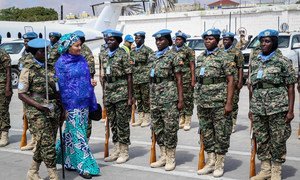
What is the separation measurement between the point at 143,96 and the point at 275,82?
16.8ft

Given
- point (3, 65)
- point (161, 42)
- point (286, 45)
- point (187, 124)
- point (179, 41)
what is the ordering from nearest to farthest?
1. point (161, 42)
2. point (3, 65)
3. point (179, 41)
4. point (187, 124)
5. point (286, 45)

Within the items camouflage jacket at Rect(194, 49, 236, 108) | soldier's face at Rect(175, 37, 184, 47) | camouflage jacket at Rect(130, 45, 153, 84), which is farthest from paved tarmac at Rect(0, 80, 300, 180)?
soldier's face at Rect(175, 37, 184, 47)

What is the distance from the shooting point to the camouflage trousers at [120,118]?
22.5 feet

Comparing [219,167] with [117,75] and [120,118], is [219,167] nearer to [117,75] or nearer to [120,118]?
[120,118]

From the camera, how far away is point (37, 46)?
564 cm

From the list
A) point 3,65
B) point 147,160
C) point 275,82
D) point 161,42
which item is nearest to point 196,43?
point 3,65

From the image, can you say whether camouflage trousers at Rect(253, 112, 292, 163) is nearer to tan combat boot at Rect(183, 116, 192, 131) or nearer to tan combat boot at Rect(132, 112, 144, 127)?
tan combat boot at Rect(183, 116, 192, 131)

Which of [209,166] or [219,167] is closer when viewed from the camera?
[219,167]

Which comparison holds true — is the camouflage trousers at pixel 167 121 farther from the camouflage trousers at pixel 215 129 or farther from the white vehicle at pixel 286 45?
the white vehicle at pixel 286 45

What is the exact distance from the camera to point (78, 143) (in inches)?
240

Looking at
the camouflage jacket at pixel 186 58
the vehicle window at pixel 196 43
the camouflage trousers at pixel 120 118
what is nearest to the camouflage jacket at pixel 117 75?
the camouflage trousers at pixel 120 118

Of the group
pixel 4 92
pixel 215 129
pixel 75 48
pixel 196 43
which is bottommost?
pixel 215 129

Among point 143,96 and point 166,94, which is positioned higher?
point 166,94

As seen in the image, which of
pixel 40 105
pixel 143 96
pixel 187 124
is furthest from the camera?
pixel 143 96
